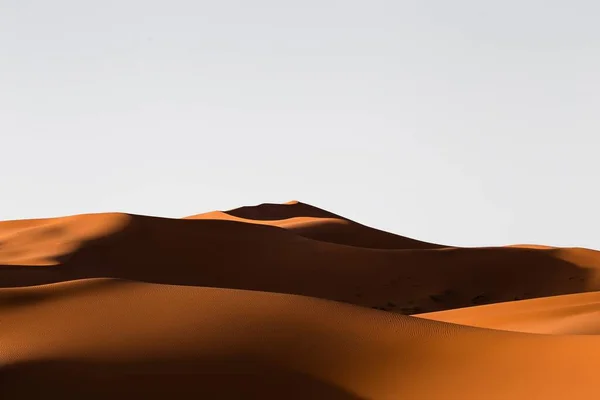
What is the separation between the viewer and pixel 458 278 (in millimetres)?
24438

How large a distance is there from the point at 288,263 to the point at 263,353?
1823cm


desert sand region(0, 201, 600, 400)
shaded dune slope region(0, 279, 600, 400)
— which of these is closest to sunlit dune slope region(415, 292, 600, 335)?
desert sand region(0, 201, 600, 400)

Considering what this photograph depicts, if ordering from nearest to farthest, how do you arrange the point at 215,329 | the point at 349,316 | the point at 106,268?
1. the point at 215,329
2. the point at 349,316
3. the point at 106,268

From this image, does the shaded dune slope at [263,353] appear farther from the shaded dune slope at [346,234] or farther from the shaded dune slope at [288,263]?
the shaded dune slope at [346,234]

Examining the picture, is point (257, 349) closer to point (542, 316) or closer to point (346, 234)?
point (542, 316)

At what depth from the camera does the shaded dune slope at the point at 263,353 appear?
19.9 feet

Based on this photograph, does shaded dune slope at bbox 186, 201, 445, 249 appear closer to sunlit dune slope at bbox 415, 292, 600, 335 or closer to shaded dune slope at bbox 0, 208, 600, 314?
shaded dune slope at bbox 0, 208, 600, 314

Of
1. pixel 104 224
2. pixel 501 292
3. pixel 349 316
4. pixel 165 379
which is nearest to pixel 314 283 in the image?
pixel 501 292

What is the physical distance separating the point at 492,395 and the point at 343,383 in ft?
3.12

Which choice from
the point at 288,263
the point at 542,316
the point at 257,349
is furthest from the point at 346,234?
the point at 257,349

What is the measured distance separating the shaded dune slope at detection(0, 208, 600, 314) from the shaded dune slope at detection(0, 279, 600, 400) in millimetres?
13529

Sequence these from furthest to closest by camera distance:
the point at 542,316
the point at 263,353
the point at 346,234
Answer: the point at 346,234
the point at 542,316
the point at 263,353

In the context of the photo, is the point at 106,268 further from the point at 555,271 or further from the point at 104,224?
the point at 555,271

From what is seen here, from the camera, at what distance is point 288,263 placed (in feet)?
81.6
